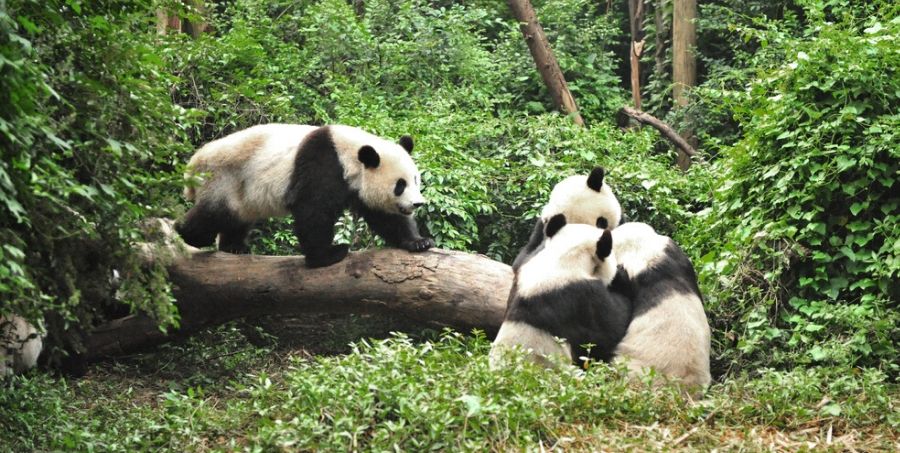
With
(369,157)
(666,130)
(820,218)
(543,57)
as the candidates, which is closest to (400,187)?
(369,157)

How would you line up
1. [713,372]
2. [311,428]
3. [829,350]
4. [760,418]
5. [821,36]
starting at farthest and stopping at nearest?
[821,36] → [713,372] → [829,350] → [760,418] → [311,428]

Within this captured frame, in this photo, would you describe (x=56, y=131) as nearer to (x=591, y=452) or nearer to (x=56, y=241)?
(x=56, y=241)

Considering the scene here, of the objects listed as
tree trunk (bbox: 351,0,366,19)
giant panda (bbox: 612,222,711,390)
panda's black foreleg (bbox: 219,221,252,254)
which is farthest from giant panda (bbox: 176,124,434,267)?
tree trunk (bbox: 351,0,366,19)

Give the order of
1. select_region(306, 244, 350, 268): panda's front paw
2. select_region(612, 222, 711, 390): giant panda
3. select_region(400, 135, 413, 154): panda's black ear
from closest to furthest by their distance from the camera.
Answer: select_region(612, 222, 711, 390): giant panda < select_region(306, 244, 350, 268): panda's front paw < select_region(400, 135, 413, 154): panda's black ear

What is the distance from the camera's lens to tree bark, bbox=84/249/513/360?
7000mm

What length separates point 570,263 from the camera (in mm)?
6219

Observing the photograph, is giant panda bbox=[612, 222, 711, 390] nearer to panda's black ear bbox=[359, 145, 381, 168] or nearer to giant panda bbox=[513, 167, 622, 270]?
giant panda bbox=[513, 167, 622, 270]

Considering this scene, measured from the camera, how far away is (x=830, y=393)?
5660 millimetres

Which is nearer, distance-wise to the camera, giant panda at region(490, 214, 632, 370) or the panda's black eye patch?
giant panda at region(490, 214, 632, 370)

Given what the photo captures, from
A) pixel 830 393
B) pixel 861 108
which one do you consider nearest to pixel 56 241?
pixel 830 393

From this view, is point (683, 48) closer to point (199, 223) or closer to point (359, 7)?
point (359, 7)

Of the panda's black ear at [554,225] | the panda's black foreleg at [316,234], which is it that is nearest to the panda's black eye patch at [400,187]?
the panda's black foreleg at [316,234]

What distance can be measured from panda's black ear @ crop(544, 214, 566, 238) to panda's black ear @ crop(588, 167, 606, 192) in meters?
0.64

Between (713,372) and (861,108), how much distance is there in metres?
2.29
